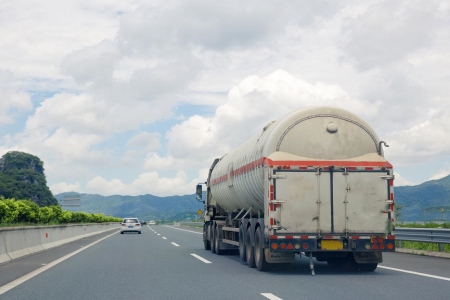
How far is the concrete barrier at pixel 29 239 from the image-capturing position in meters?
17.1

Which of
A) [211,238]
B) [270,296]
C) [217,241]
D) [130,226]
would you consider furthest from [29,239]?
[130,226]

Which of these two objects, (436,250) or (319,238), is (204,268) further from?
(436,250)

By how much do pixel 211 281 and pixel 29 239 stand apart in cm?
1116

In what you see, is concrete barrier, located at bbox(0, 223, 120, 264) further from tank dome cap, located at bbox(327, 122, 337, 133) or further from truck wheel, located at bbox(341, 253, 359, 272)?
tank dome cap, located at bbox(327, 122, 337, 133)

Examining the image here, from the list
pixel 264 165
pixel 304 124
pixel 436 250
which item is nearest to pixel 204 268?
pixel 264 165

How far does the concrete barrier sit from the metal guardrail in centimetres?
1203

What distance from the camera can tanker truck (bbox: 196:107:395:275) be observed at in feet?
41.7

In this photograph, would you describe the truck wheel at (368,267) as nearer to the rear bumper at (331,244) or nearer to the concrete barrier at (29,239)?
the rear bumper at (331,244)

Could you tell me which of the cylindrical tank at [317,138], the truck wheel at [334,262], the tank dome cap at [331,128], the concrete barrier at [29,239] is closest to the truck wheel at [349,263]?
the truck wheel at [334,262]

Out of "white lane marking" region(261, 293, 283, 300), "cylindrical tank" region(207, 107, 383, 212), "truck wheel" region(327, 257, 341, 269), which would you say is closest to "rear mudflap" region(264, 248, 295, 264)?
"cylindrical tank" region(207, 107, 383, 212)

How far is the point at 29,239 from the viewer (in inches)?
818

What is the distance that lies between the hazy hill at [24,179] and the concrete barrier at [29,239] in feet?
278

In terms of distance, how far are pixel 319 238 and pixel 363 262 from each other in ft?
4.33

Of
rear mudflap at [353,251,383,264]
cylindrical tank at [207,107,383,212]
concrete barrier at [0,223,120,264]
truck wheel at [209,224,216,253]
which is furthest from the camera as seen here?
truck wheel at [209,224,216,253]
